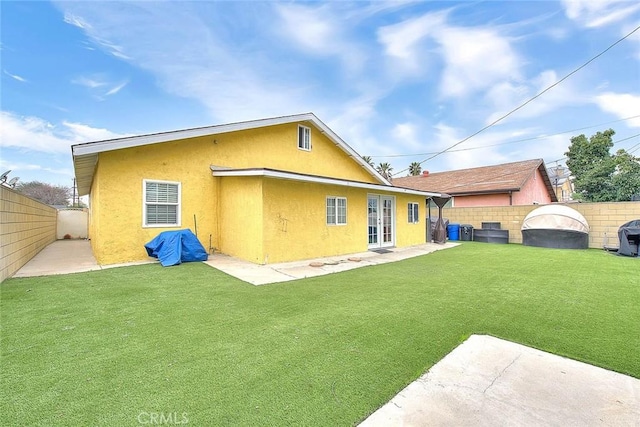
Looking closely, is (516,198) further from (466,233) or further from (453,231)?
(453,231)

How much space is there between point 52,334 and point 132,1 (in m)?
9.85

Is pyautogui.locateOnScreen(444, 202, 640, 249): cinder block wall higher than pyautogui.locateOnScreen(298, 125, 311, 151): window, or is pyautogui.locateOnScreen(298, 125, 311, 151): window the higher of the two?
pyautogui.locateOnScreen(298, 125, 311, 151): window

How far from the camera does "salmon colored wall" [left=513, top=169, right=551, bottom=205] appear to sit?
705 inches

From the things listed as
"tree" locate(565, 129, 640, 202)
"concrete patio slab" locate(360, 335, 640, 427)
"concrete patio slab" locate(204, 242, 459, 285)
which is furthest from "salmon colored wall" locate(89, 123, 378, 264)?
"tree" locate(565, 129, 640, 202)

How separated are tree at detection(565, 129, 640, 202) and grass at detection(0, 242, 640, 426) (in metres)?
19.6

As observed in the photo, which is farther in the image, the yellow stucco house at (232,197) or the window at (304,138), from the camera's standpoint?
the window at (304,138)

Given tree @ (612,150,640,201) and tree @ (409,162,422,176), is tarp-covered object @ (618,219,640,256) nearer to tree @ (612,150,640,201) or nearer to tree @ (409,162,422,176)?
tree @ (612,150,640,201)

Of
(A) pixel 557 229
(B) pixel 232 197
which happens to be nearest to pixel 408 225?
(A) pixel 557 229

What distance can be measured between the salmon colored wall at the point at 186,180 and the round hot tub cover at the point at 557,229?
34.7ft

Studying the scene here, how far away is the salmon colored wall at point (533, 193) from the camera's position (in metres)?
17.9

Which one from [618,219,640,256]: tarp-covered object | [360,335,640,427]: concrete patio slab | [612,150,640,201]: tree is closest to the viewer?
[360,335,640,427]: concrete patio slab

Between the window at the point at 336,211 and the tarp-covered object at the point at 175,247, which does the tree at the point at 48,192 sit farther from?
the window at the point at 336,211

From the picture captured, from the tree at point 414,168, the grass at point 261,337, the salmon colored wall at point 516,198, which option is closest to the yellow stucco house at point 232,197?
the grass at point 261,337

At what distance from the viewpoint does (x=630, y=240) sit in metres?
9.55
